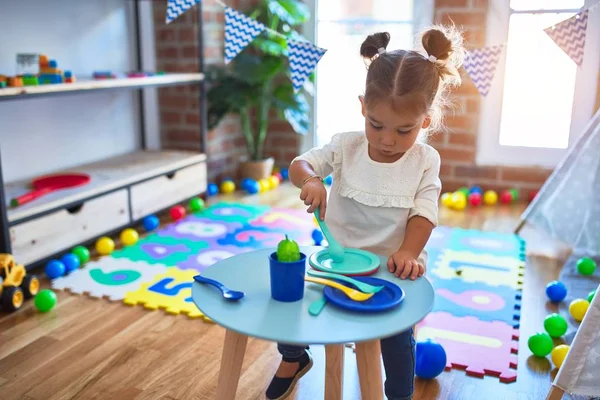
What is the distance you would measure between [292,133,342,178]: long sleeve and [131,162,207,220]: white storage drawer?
1.40m

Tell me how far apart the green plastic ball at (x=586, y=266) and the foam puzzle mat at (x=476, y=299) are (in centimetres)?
20

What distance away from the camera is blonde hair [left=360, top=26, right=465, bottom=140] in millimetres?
1201

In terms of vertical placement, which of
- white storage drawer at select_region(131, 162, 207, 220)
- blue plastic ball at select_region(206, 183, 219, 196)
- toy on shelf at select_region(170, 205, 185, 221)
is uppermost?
white storage drawer at select_region(131, 162, 207, 220)

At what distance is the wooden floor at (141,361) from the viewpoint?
1.47 metres

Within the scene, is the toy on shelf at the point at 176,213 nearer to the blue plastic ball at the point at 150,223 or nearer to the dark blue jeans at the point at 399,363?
the blue plastic ball at the point at 150,223

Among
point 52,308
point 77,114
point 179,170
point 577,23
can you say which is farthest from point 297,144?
point 52,308

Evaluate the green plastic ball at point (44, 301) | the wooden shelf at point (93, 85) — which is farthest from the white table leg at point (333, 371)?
the wooden shelf at point (93, 85)

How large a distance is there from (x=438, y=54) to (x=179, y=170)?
6.11 ft

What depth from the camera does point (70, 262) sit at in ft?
7.09

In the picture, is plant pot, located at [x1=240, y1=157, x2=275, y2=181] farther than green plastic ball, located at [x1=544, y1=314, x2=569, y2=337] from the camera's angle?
Yes

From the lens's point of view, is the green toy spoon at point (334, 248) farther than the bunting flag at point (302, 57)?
No

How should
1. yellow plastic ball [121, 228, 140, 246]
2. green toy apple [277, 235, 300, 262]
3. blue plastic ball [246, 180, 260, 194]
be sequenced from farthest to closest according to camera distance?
blue plastic ball [246, 180, 260, 194], yellow plastic ball [121, 228, 140, 246], green toy apple [277, 235, 300, 262]

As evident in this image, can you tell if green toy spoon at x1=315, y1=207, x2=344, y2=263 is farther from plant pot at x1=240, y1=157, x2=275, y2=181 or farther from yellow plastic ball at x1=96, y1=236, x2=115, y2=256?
plant pot at x1=240, y1=157, x2=275, y2=181

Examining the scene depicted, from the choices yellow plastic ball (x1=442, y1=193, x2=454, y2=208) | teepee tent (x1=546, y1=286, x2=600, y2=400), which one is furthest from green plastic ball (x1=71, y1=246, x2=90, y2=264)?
yellow plastic ball (x1=442, y1=193, x2=454, y2=208)
